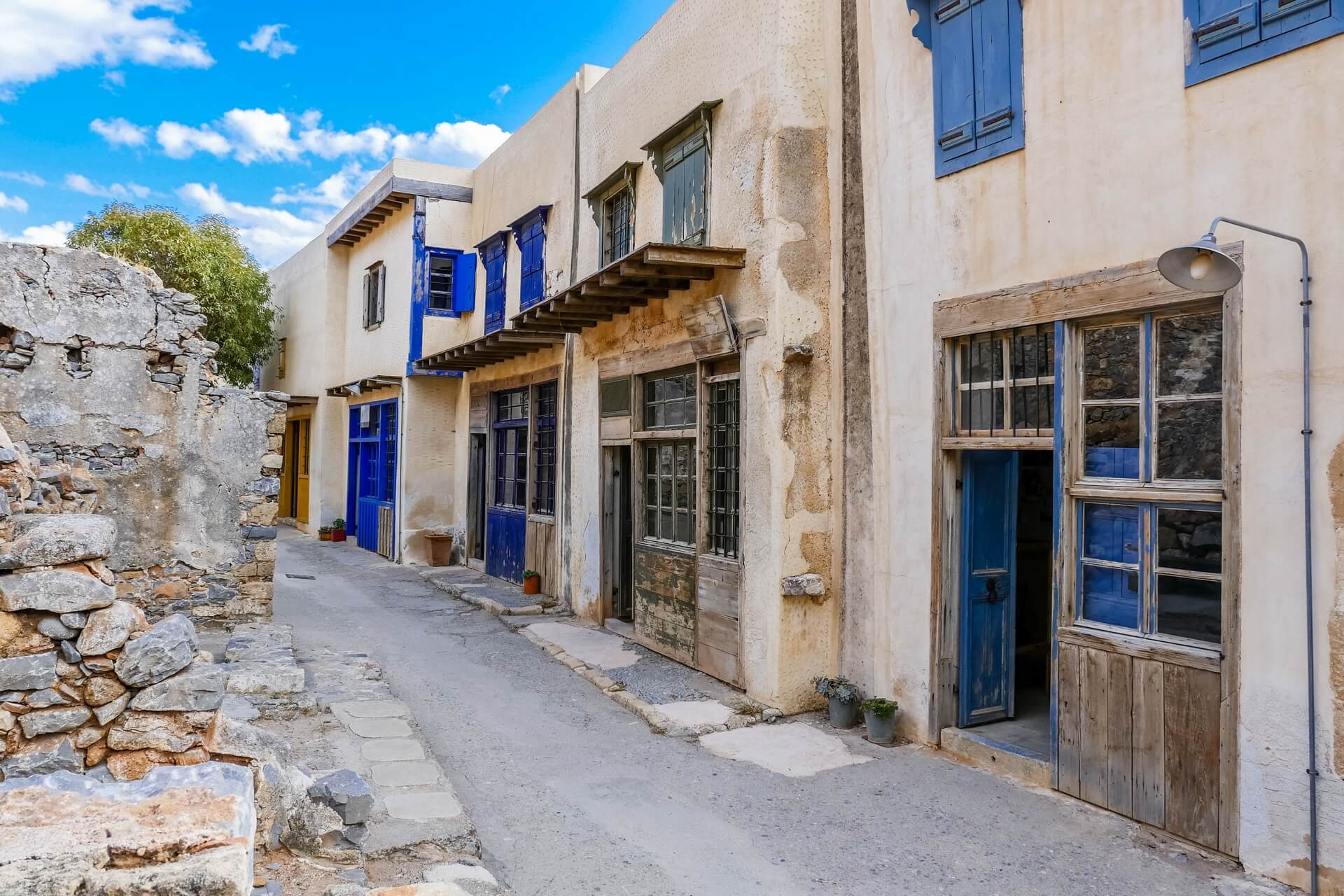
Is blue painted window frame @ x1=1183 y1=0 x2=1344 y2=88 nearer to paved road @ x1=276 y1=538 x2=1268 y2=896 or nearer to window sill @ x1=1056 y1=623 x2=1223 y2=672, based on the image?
window sill @ x1=1056 y1=623 x2=1223 y2=672

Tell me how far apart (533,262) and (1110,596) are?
9.43m

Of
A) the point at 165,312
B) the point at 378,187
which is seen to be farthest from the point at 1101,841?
the point at 378,187

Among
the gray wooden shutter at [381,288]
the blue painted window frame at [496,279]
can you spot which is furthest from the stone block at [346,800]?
the gray wooden shutter at [381,288]

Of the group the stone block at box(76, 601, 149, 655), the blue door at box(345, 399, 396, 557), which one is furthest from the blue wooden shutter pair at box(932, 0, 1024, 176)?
the blue door at box(345, 399, 396, 557)

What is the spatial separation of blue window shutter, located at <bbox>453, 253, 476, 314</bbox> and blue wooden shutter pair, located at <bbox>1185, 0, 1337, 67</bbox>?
12.1 metres

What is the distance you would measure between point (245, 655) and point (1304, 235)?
25.5 feet

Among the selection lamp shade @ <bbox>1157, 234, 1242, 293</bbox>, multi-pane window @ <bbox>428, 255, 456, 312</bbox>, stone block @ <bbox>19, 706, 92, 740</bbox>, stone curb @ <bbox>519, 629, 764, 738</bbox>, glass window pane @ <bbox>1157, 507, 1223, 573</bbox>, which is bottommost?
stone curb @ <bbox>519, 629, 764, 738</bbox>

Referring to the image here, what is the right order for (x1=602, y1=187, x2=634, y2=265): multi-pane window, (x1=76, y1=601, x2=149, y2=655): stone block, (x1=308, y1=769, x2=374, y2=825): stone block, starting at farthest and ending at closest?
(x1=602, y1=187, x2=634, y2=265): multi-pane window
(x1=308, y1=769, x2=374, y2=825): stone block
(x1=76, y1=601, x2=149, y2=655): stone block

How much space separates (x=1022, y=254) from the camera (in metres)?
5.55

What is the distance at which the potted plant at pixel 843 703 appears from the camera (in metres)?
6.64

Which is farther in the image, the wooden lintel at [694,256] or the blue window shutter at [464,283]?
the blue window shutter at [464,283]

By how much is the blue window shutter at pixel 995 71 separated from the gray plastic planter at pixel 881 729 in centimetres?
396

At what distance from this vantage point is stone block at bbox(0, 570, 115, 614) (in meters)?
3.60

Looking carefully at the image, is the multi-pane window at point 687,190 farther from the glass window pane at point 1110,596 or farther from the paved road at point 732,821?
the glass window pane at point 1110,596
